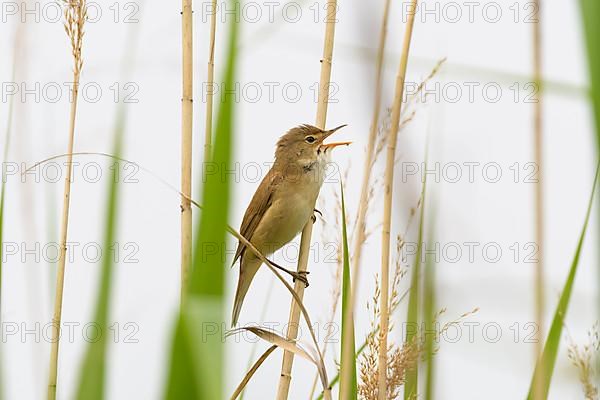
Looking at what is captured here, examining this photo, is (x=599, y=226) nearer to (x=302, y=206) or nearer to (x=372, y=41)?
(x=372, y=41)

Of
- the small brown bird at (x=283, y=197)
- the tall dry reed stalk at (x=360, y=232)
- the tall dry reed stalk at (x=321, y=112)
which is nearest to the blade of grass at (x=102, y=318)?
the tall dry reed stalk at (x=360, y=232)

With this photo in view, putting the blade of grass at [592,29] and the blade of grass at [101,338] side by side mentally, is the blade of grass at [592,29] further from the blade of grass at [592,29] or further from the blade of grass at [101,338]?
the blade of grass at [101,338]

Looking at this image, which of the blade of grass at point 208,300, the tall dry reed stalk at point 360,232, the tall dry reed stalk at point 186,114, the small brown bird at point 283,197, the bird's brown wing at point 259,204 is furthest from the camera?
the bird's brown wing at point 259,204

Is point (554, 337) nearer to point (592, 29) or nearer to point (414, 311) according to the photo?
point (414, 311)

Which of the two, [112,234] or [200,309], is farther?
[112,234]

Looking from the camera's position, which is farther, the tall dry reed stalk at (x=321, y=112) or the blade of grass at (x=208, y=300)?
the tall dry reed stalk at (x=321, y=112)

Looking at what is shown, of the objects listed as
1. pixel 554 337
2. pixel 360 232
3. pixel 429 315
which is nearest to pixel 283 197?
pixel 360 232

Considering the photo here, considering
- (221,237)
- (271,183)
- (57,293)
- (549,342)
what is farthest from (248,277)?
(221,237)
